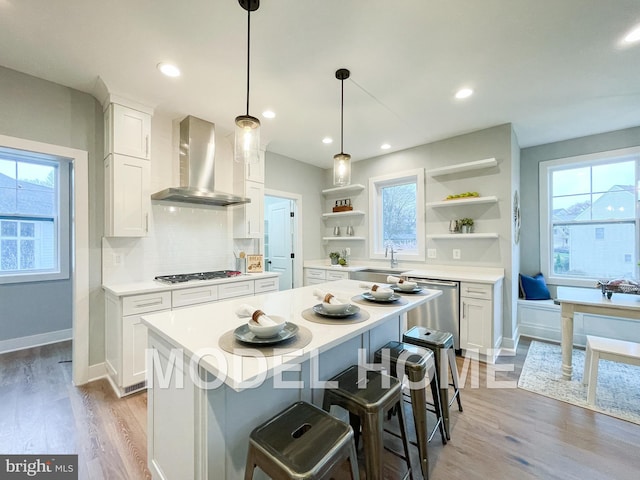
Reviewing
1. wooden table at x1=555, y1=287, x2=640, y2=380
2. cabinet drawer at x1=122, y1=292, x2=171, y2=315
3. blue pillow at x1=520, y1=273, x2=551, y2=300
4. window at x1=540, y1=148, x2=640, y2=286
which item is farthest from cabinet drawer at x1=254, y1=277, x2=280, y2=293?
window at x1=540, y1=148, x2=640, y2=286

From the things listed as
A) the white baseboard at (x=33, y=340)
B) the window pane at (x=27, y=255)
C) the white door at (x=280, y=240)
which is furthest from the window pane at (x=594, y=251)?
the window pane at (x=27, y=255)

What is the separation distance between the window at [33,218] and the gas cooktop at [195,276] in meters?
2.19

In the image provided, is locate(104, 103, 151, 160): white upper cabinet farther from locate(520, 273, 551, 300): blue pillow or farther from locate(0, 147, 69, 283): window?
locate(520, 273, 551, 300): blue pillow

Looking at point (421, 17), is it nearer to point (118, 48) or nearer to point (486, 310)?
point (118, 48)

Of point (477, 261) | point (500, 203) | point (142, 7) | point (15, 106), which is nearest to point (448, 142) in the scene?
point (500, 203)

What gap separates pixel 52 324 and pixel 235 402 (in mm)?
4244

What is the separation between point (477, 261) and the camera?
357cm

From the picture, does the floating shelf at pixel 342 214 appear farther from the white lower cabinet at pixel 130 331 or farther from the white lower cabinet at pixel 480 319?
the white lower cabinet at pixel 130 331

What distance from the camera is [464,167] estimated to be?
11.5 ft

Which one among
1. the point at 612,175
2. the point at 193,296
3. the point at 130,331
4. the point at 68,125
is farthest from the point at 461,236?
the point at 68,125

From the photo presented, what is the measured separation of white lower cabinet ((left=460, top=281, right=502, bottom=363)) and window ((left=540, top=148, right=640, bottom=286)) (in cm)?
158

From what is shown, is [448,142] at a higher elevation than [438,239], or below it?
higher

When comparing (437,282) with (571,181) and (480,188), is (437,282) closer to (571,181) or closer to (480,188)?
(480,188)

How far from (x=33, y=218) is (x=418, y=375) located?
5205 mm
